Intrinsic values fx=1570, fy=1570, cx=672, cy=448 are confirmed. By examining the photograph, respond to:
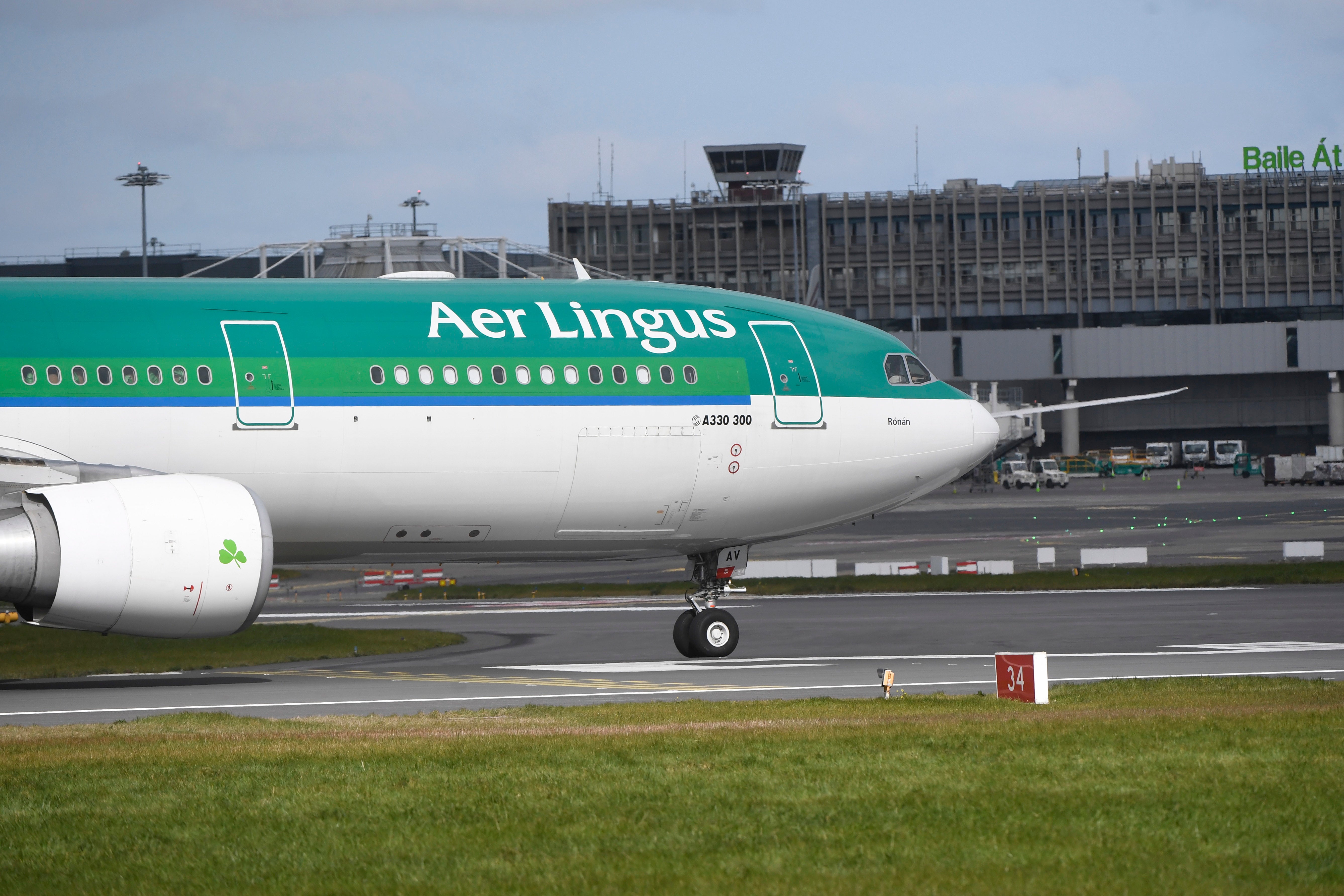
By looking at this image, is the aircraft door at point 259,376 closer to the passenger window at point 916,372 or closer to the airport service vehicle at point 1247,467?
the passenger window at point 916,372

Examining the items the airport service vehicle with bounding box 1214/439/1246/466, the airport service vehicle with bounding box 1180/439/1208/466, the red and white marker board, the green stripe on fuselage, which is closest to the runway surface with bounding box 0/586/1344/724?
the red and white marker board

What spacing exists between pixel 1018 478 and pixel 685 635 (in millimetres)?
89022

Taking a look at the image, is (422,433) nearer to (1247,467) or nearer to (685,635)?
(685,635)

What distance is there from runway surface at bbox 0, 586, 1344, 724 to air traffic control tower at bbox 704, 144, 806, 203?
107 meters

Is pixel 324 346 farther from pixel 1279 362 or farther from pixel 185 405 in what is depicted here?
pixel 1279 362

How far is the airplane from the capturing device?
1925 cm

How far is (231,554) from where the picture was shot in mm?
19375

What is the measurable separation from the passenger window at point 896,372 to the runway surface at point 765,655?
474cm

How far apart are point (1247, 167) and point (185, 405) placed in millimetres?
141518

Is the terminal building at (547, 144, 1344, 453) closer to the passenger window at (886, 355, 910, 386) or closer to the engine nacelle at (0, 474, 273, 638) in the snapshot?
the passenger window at (886, 355, 910, 386)

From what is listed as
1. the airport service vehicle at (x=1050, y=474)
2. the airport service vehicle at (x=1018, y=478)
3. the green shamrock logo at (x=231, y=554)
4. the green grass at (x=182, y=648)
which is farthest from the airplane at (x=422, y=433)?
the airport service vehicle at (x=1050, y=474)

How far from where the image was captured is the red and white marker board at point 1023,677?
18156 mm

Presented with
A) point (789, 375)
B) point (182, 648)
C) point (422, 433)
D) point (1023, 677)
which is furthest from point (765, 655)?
point (182, 648)

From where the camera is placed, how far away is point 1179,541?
59.1 m
